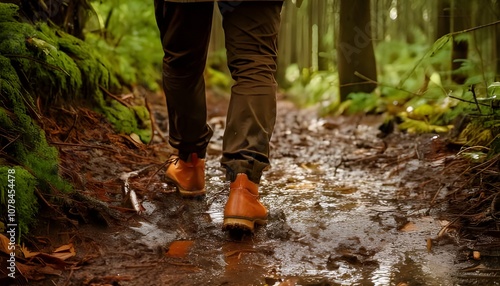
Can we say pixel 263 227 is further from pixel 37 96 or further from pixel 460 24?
pixel 460 24

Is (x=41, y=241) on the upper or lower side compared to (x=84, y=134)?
lower

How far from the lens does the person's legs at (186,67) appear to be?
8.93 ft

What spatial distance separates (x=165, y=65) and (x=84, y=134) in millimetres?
1044

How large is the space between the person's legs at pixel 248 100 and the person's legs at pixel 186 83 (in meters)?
0.18

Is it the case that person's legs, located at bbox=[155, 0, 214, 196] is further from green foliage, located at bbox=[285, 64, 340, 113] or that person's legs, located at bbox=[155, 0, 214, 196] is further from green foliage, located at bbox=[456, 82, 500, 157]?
green foliage, located at bbox=[285, 64, 340, 113]

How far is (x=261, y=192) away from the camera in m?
3.50

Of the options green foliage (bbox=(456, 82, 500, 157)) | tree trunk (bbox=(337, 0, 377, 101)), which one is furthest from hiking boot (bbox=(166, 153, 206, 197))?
tree trunk (bbox=(337, 0, 377, 101))

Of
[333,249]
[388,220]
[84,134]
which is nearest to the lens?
[333,249]

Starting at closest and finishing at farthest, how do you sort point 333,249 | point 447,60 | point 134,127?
point 333,249 < point 134,127 < point 447,60

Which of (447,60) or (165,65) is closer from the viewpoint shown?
(165,65)

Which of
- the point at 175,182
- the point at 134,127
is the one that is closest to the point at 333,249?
the point at 175,182

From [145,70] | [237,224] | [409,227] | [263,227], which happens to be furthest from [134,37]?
[409,227]

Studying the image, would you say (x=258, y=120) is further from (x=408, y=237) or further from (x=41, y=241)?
(x=41, y=241)

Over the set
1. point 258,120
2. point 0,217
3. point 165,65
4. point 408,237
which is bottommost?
point 408,237
